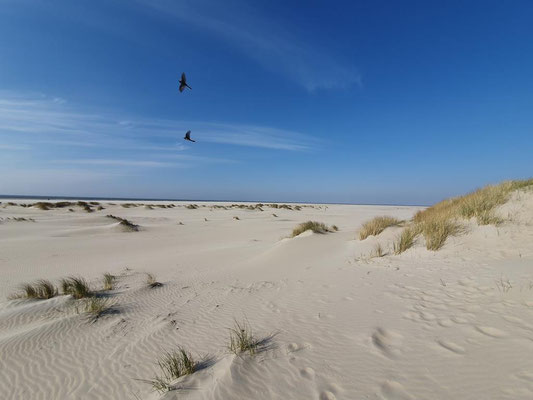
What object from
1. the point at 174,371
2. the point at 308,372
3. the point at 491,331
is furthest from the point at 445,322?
the point at 174,371

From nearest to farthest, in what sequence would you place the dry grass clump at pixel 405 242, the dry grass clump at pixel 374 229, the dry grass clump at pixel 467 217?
the dry grass clump at pixel 467 217 < the dry grass clump at pixel 405 242 < the dry grass clump at pixel 374 229

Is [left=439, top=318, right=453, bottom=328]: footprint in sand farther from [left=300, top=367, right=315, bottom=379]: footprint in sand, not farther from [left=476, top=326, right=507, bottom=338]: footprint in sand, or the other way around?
[left=300, top=367, right=315, bottom=379]: footprint in sand

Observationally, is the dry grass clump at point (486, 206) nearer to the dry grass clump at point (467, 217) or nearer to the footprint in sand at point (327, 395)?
the dry grass clump at point (467, 217)

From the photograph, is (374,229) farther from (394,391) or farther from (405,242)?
(394,391)

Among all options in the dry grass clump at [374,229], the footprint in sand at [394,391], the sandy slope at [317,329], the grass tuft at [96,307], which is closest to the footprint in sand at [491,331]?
the sandy slope at [317,329]

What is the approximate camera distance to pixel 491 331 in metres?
2.53

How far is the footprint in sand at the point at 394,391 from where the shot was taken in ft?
6.21

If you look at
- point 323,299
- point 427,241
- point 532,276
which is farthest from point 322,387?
point 427,241

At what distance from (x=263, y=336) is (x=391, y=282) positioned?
2.57 metres

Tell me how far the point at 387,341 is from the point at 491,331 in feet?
3.34

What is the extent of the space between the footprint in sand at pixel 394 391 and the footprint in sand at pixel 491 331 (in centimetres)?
125

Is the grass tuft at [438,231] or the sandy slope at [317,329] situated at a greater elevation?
the grass tuft at [438,231]

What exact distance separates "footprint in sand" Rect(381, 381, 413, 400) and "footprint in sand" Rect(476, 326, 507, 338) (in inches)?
49.0

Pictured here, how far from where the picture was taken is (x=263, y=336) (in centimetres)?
287
